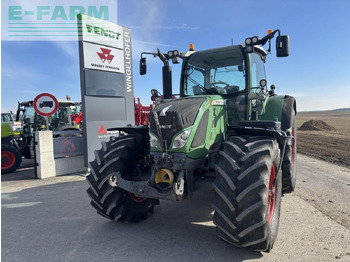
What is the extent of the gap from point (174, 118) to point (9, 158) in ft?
24.4

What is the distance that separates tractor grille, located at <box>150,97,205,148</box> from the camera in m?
3.17

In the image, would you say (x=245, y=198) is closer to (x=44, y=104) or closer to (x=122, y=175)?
(x=122, y=175)

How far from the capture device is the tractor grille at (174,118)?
10.4ft

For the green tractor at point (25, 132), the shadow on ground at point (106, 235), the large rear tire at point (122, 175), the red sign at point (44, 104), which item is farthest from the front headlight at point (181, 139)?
the green tractor at point (25, 132)

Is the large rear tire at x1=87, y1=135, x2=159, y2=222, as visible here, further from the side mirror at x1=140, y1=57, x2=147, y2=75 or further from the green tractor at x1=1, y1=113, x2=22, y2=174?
the green tractor at x1=1, y1=113, x2=22, y2=174

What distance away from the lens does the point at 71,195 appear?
5543 millimetres

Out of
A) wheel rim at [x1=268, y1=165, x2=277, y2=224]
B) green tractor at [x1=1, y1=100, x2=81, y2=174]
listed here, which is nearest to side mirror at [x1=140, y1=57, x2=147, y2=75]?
wheel rim at [x1=268, y1=165, x2=277, y2=224]

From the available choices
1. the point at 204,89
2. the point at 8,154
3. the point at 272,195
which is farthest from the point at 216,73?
the point at 8,154

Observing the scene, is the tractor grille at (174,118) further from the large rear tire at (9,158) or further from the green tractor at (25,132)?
the large rear tire at (9,158)

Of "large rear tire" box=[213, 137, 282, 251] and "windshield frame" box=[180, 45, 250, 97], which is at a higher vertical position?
"windshield frame" box=[180, 45, 250, 97]

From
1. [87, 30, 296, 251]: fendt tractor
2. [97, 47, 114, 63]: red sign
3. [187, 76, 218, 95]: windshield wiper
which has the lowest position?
[87, 30, 296, 251]: fendt tractor

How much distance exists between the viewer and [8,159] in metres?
8.32

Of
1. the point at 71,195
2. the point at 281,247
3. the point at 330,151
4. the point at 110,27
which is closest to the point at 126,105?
the point at 110,27

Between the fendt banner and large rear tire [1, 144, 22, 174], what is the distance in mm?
2573
